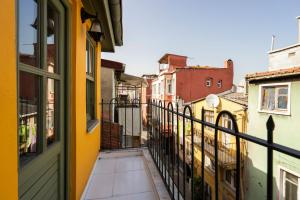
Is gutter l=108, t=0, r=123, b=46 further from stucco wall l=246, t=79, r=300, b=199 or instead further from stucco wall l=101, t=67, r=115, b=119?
stucco wall l=246, t=79, r=300, b=199

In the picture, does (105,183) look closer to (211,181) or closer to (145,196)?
(145,196)

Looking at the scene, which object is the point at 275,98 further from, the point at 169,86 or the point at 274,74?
the point at 169,86

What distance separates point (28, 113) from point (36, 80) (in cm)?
25

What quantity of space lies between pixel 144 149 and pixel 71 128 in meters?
2.40

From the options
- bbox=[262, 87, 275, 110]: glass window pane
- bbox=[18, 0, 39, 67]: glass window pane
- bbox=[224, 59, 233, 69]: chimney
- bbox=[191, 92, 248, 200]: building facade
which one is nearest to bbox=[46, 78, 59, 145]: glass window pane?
bbox=[18, 0, 39, 67]: glass window pane

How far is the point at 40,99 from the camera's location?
4.56 ft

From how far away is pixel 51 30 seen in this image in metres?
1.66

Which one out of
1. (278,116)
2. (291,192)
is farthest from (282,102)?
(291,192)

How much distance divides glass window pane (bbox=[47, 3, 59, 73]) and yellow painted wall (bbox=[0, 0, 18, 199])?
0.72m

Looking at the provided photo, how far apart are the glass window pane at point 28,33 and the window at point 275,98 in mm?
8322

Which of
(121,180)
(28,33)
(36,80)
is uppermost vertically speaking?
(28,33)

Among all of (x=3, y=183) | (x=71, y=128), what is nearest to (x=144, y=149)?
(x=71, y=128)

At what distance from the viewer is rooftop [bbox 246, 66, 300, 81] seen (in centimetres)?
665

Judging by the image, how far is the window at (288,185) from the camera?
6.68 meters
